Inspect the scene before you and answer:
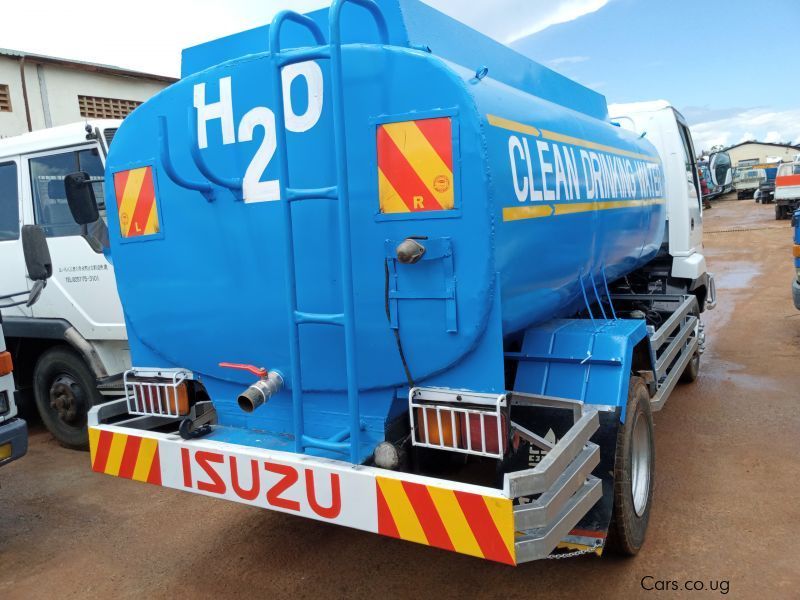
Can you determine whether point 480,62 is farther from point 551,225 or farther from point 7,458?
point 7,458

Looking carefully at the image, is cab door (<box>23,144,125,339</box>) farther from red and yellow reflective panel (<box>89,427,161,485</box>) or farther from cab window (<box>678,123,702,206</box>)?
cab window (<box>678,123,702,206</box>)

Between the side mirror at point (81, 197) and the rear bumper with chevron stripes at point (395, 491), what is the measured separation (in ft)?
6.70

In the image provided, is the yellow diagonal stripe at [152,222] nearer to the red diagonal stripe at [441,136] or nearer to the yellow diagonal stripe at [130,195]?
the yellow diagonal stripe at [130,195]

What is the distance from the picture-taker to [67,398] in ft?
17.1

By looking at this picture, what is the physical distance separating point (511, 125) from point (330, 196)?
77 centimetres

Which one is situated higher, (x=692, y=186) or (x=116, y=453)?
(x=692, y=186)

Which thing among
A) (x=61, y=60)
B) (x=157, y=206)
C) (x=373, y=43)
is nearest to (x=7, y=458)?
(x=157, y=206)

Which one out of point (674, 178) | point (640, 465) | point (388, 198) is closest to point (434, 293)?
point (388, 198)

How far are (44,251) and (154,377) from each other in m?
1.17

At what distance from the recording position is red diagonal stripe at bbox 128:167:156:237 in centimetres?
300

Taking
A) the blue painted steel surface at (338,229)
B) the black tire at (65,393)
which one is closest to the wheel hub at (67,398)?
the black tire at (65,393)

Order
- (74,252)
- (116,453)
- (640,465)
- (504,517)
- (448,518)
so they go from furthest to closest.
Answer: (74,252) < (640,465) < (116,453) < (448,518) < (504,517)

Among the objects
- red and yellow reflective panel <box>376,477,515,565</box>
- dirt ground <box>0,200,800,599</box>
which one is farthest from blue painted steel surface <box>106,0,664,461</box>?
dirt ground <box>0,200,800,599</box>

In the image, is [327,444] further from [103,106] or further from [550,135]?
[103,106]
